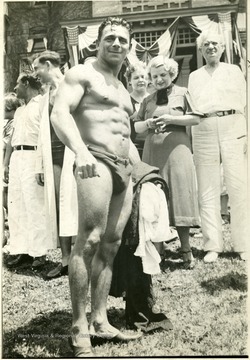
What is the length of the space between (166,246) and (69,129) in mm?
1304

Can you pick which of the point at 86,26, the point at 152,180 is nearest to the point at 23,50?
the point at 86,26

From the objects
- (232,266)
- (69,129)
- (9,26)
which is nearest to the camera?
(69,129)

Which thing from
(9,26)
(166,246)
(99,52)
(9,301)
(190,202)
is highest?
(9,26)

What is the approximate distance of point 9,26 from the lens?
16.8 ft

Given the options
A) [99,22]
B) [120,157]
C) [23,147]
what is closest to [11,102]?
[23,147]

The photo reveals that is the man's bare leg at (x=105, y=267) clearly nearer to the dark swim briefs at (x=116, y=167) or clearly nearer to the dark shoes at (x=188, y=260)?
the dark swim briefs at (x=116, y=167)

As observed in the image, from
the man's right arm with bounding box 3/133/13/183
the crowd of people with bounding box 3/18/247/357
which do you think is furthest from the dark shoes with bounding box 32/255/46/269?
the man's right arm with bounding box 3/133/13/183

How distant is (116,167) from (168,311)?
1.27 meters

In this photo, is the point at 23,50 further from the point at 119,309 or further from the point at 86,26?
the point at 119,309

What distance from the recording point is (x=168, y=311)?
469cm

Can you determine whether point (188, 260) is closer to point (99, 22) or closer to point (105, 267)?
point (105, 267)

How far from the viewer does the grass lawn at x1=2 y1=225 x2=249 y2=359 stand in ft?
15.0

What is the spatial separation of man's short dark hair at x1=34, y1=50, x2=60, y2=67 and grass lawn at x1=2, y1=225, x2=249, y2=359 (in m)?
1.66

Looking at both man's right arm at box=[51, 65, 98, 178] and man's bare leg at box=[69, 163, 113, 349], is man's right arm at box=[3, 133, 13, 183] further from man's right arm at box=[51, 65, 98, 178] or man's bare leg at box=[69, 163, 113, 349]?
man's bare leg at box=[69, 163, 113, 349]
